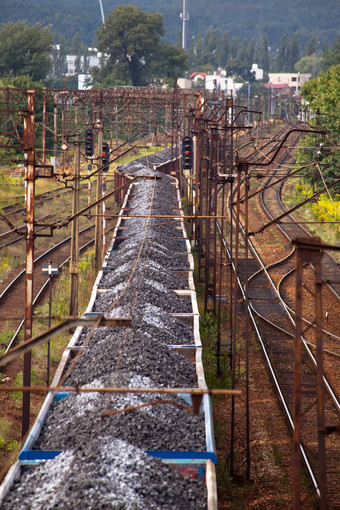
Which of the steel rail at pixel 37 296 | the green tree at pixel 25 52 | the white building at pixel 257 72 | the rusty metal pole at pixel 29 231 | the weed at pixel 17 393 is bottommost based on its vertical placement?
the weed at pixel 17 393

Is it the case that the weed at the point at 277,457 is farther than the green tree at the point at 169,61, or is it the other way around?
the green tree at the point at 169,61

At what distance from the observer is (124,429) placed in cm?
772

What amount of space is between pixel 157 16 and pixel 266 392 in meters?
85.2

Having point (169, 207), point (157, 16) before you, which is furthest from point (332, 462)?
point (157, 16)

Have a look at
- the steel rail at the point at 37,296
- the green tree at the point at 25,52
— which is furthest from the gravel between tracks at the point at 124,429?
the green tree at the point at 25,52

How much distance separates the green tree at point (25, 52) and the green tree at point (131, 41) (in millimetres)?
18115

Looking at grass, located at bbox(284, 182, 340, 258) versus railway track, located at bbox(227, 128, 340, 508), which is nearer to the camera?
railway track, located at bbox(227, 128, 340, 508)

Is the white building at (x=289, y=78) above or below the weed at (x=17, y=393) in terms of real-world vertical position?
above

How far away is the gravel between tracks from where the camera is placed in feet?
21.5

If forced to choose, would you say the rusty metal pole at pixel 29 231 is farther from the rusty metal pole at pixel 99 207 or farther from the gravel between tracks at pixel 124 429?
the rusty metal pole at pixel 99 207

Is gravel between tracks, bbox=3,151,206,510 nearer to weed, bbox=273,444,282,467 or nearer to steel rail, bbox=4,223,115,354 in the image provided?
weed, bbox=273,444,282,467

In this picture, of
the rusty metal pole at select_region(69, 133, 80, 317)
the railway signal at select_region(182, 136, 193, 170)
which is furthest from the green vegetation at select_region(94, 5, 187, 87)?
the rusty metal pole at select_region(69, 133, 80, 317)

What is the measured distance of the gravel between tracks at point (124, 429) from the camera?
6555 mm

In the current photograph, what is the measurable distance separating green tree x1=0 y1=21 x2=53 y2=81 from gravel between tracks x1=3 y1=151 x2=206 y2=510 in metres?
60.6
